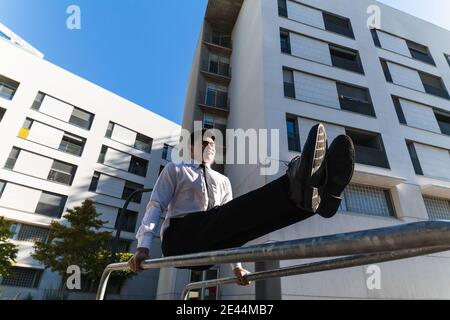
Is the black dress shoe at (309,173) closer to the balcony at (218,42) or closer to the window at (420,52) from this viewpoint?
the balcony at (218,42)

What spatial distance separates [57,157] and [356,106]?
1933 centimetres

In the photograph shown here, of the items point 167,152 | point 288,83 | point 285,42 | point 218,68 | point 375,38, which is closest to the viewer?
point 288,83

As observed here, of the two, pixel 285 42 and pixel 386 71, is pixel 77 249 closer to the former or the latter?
pixel 285 42

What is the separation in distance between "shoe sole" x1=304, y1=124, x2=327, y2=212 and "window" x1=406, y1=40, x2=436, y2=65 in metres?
18.0

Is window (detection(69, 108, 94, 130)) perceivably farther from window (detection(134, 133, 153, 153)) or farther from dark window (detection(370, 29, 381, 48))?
dark window (detection(370, 29, 381, 48))

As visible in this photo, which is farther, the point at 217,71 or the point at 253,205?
the point at 217,71

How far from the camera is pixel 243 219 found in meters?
1.56

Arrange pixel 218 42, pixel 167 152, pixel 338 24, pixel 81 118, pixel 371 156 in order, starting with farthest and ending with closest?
pixel 167 152 < pixel 81 118 < pixel 218 42 < pixel 338 24 < pixel 371 156

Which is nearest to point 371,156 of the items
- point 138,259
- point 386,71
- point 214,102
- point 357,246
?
point 386,71

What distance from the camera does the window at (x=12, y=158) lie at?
57.7 ft

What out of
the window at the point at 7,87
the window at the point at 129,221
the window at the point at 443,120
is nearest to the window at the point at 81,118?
the window at the point at 7,87

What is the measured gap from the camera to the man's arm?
1.72 metres

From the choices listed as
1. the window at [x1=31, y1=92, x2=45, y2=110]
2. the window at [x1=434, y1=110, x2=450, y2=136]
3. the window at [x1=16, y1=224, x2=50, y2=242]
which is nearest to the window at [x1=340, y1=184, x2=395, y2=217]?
the window at [x1=434, y1=110, x2=450, y2=136]
